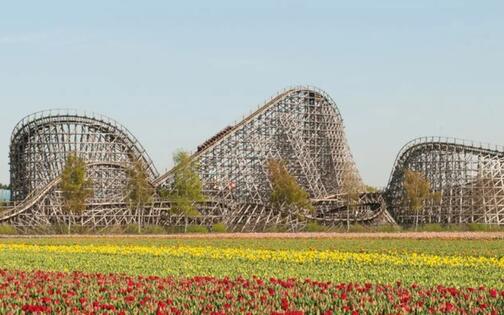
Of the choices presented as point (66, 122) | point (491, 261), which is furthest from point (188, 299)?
point (66, 122)

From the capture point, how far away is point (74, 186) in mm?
51406

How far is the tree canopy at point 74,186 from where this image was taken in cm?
5162

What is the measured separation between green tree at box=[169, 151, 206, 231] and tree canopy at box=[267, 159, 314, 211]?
5.26 metres

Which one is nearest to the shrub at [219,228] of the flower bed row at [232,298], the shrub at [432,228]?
the shrub at [432,228]

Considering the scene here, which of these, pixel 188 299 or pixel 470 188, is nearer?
pixel 188 299

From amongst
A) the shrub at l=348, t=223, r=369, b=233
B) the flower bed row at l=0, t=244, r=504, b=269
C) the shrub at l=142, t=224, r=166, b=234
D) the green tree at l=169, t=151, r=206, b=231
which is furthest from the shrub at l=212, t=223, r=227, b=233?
the flower bed row at l=0, t=244, r=504, b=269

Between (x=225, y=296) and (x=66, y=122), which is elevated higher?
(x=66, y=122)

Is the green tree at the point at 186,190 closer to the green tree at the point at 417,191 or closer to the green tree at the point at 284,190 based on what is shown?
the green tree at the point at 284,190

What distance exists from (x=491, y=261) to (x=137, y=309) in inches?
552

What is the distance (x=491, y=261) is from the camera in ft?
71.9

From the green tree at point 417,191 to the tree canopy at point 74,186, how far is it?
23.8m

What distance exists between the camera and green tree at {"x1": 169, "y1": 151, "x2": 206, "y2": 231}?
5506 centimetres

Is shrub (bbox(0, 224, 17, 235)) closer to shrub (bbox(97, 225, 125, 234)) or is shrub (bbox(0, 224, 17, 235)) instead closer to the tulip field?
shrub (bbox(97, 225, 125, 234))

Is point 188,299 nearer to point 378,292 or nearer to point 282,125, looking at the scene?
point 378,292
